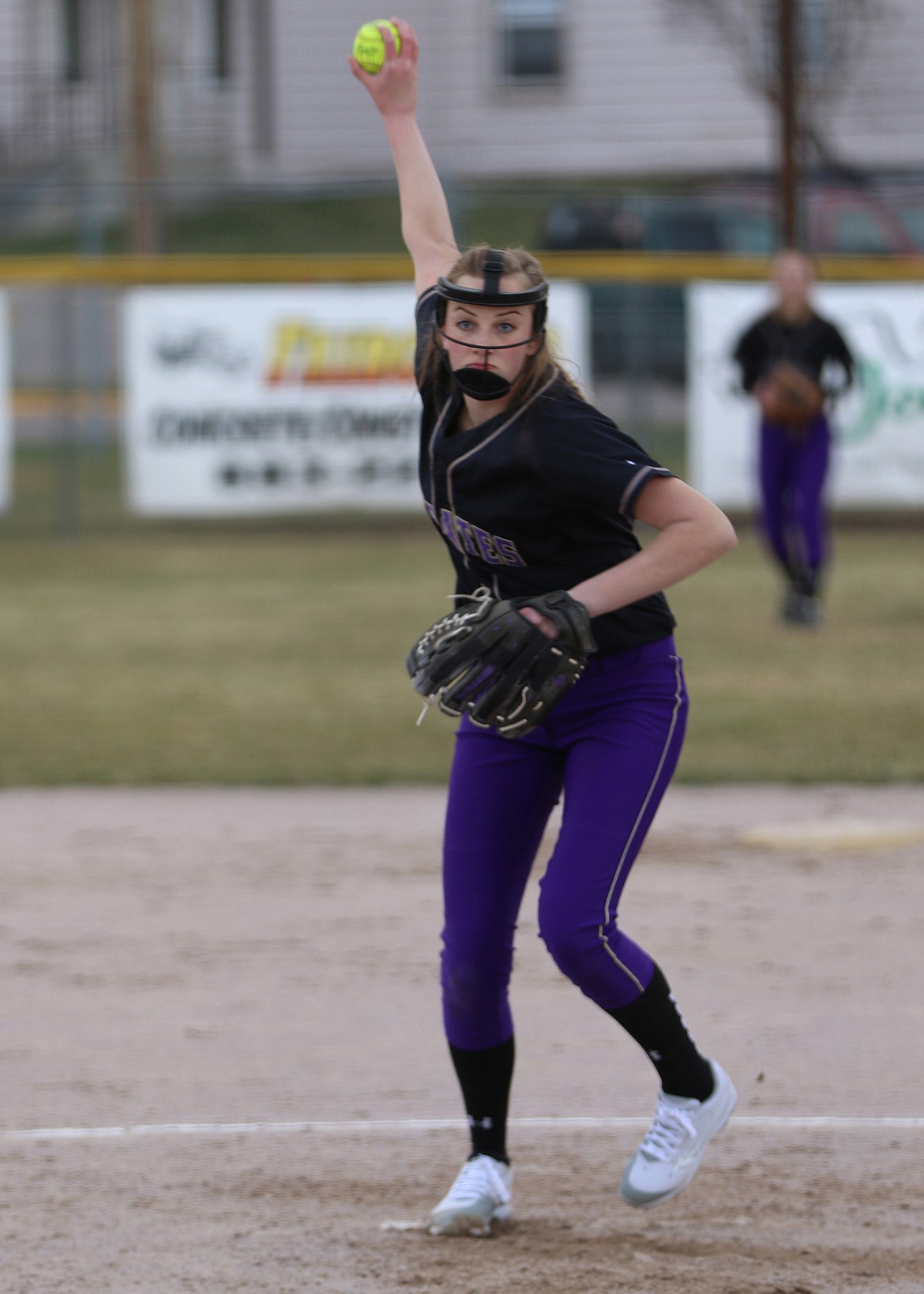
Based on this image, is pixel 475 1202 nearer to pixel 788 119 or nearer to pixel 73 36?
pixel 788 119

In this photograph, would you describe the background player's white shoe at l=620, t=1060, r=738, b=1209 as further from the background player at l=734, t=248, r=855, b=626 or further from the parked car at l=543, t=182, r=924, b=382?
the parked car at l=543, t=182, r=924, b=382

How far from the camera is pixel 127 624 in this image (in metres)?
11.8

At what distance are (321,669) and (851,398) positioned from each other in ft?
22.8

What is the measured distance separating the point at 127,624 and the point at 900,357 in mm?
7208

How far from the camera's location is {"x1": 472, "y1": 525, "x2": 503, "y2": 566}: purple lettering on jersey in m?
3.50

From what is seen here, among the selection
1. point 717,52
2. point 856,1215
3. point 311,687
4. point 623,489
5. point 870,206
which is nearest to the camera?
point 623,489

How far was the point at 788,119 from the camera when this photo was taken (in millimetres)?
16250

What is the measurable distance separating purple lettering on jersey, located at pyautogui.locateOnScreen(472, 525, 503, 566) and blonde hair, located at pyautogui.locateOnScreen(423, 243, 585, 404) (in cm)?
25

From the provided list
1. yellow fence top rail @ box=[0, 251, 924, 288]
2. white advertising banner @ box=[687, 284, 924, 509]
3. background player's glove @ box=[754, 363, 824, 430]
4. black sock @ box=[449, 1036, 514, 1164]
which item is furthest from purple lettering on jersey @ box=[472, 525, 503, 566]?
yellow fence top rail @ box=[0, 251, 924, 288]

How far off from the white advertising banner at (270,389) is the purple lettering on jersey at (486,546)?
12233mm

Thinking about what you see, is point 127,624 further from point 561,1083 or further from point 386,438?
point 561,1083

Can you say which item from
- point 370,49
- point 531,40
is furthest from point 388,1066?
point 531,40

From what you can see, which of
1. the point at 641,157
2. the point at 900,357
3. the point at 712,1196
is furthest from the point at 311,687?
the point at 641,157

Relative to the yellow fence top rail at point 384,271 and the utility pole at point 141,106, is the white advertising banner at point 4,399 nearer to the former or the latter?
the yellow fence top rail at point 384,271
